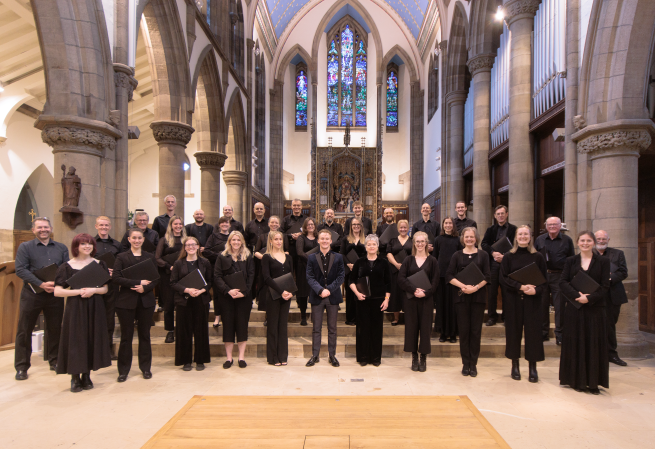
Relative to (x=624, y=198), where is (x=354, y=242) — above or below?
below

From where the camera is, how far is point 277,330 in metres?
4.81

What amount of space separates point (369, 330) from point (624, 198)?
138 inches

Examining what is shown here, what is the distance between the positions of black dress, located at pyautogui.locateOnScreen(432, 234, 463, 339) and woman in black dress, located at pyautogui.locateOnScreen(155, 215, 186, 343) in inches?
126

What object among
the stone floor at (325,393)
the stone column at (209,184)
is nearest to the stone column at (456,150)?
the stone column at (209,184)

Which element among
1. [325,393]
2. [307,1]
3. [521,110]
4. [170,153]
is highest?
[307,1]

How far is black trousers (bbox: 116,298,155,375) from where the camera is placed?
4258 mm

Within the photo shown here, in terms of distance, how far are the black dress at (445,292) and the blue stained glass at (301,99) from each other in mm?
17875

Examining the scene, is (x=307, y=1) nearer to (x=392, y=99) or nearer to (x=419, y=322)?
(x=392, y=99)

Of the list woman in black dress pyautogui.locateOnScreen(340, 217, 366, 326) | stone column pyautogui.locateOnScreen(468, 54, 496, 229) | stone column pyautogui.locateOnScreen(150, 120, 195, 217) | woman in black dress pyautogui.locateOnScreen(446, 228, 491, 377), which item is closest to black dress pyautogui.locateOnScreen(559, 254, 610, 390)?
woman in black dress pyautogui.locateOnScreen(446, 228, 491, 377)

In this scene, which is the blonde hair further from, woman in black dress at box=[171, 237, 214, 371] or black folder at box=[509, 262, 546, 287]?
black folder at box=[509, 262, 546, 287]

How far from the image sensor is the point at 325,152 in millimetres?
20281

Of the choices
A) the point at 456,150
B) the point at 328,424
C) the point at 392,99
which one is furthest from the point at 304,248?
the point at 392,99

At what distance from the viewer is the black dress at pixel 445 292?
5316mm

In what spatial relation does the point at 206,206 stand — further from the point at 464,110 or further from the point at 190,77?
the point at 464,110
